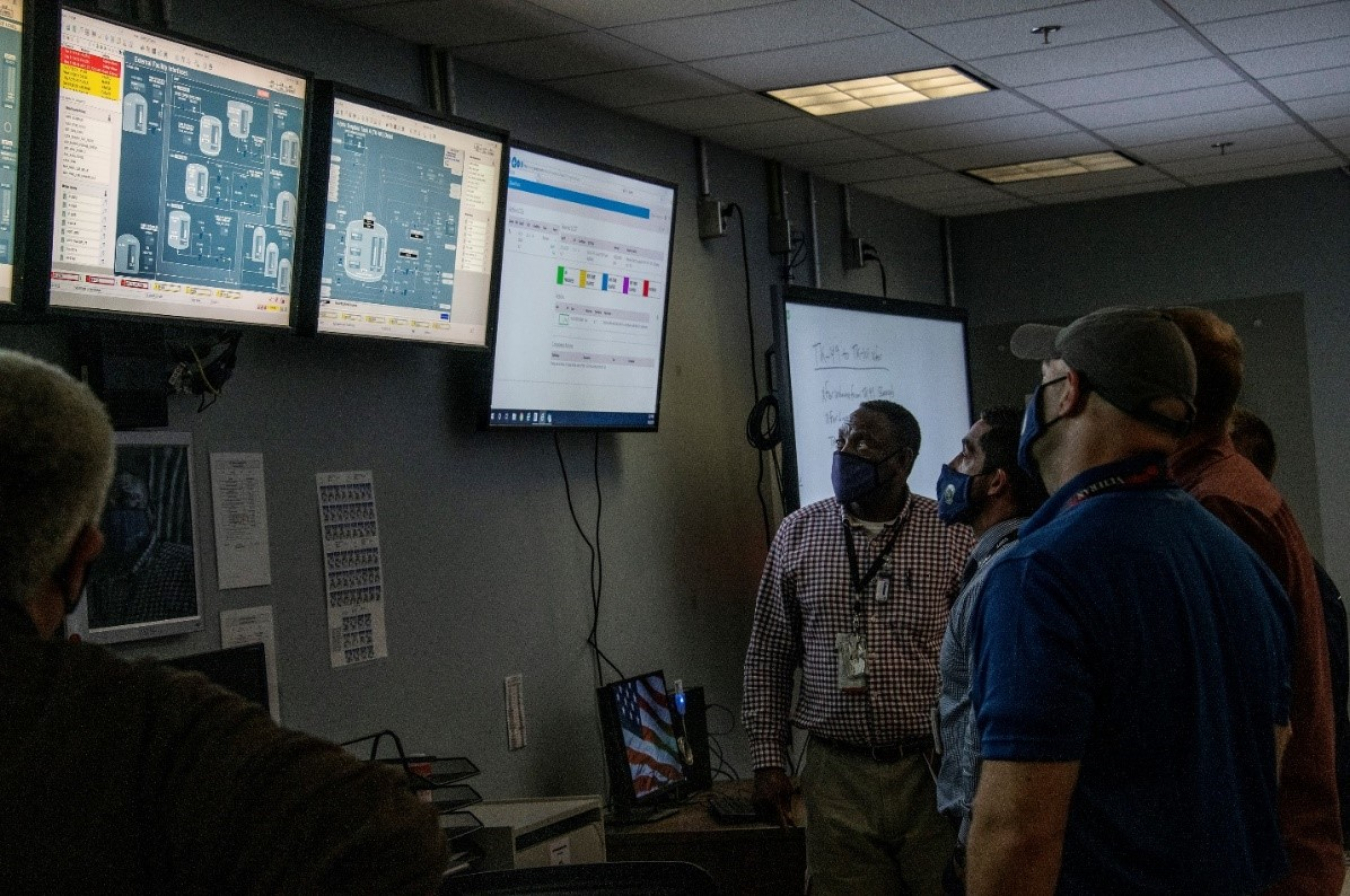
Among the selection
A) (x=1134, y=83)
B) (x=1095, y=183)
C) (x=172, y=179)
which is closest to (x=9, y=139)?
(x=172, y=179)

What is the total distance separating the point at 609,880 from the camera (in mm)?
2162

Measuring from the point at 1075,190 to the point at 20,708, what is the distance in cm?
608

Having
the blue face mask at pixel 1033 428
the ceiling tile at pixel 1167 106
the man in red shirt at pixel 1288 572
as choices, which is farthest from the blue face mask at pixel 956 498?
the ceiling tile at pixel 1167 106

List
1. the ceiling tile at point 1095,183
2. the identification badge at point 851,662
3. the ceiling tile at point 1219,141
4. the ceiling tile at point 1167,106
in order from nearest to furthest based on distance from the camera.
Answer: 1. the identification badge at point 851,662
2. the ceiling tile at point 1167,106
3. the ceiling tile at point 1219,141
4. the ceiling tile at point 1095,183

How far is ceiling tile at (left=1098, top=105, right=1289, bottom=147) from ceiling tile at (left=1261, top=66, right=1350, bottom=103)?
6.8 inches

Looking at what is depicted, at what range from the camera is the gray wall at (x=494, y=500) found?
10.6ft

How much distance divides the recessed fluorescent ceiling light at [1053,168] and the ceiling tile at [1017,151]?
0.36ft

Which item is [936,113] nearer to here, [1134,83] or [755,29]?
[1134,83]

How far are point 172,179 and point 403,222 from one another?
0.63 metres

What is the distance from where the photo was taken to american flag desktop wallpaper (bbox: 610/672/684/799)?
12.9 feet

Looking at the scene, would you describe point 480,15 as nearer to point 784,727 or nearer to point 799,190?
point 784,727

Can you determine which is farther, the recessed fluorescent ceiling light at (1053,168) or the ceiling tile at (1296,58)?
the recessed fluorescent ceiling light at (1053,168)

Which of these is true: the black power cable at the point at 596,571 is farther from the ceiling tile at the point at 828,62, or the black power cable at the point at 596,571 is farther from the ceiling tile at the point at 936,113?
the ceiling tile at the point at 936,113

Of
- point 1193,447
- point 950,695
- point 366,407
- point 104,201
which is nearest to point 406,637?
point 366,407
